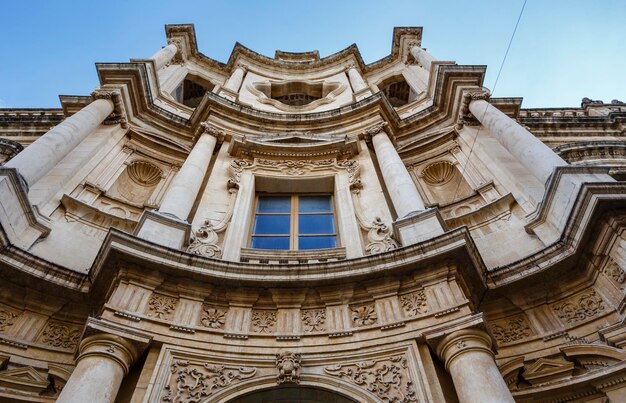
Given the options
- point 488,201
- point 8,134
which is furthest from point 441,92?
point 8,134

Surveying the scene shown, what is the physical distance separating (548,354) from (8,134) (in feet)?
57.1

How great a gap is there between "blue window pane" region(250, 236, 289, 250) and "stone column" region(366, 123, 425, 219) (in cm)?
278

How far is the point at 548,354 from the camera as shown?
7738mm

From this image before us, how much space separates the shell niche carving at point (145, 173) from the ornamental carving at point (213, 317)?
25.5 ft

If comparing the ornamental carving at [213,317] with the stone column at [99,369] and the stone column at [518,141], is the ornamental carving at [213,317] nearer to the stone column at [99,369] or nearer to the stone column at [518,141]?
the stone column at [99,369]

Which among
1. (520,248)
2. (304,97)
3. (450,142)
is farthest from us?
(304,97)

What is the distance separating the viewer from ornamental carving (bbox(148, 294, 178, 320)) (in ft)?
24.1

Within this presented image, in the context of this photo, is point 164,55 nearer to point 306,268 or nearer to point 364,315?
point 306,268

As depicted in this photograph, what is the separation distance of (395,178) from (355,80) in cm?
1366

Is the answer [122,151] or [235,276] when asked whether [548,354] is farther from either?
[122,151]

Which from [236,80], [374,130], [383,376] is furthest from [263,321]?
[236,80]

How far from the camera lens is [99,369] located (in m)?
6.12

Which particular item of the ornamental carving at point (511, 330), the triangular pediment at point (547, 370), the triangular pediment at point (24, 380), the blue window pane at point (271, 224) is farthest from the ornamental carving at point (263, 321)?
the triangular pediment at point (547, 370)

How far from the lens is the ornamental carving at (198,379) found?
6.33 m
